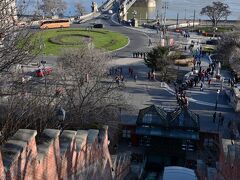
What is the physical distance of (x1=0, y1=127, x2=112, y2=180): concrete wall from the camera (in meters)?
6.28

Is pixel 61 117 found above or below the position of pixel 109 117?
above

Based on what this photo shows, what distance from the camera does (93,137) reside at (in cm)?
991

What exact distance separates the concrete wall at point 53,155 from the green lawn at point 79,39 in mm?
36125

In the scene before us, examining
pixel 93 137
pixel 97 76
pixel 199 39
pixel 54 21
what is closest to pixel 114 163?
pixel 93 137

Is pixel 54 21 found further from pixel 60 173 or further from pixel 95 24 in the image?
pixel 60 173

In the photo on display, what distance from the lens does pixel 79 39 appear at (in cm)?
5300

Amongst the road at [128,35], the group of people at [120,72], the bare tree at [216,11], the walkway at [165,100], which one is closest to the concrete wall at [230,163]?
the walkway at [165,100]

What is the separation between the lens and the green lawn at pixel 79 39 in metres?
48.4

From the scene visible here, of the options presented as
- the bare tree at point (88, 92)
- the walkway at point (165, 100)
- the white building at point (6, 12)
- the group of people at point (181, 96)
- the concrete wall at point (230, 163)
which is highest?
the white building at point (6, 12)

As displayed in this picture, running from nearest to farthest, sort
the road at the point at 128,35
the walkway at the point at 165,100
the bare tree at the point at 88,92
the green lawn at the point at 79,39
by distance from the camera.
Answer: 1. the bare tree at the point at 88,92
2. the walkway at the point at 165,100
3. the road at the point at 128,35
4. the green lawn at the point at 79,39

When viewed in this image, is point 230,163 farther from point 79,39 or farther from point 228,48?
point 79,39

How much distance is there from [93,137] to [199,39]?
49011 millimetres

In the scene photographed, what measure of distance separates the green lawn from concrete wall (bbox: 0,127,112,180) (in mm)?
36125

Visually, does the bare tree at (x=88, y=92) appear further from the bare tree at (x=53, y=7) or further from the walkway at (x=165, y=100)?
the bare tree at (x=53, y=7)
